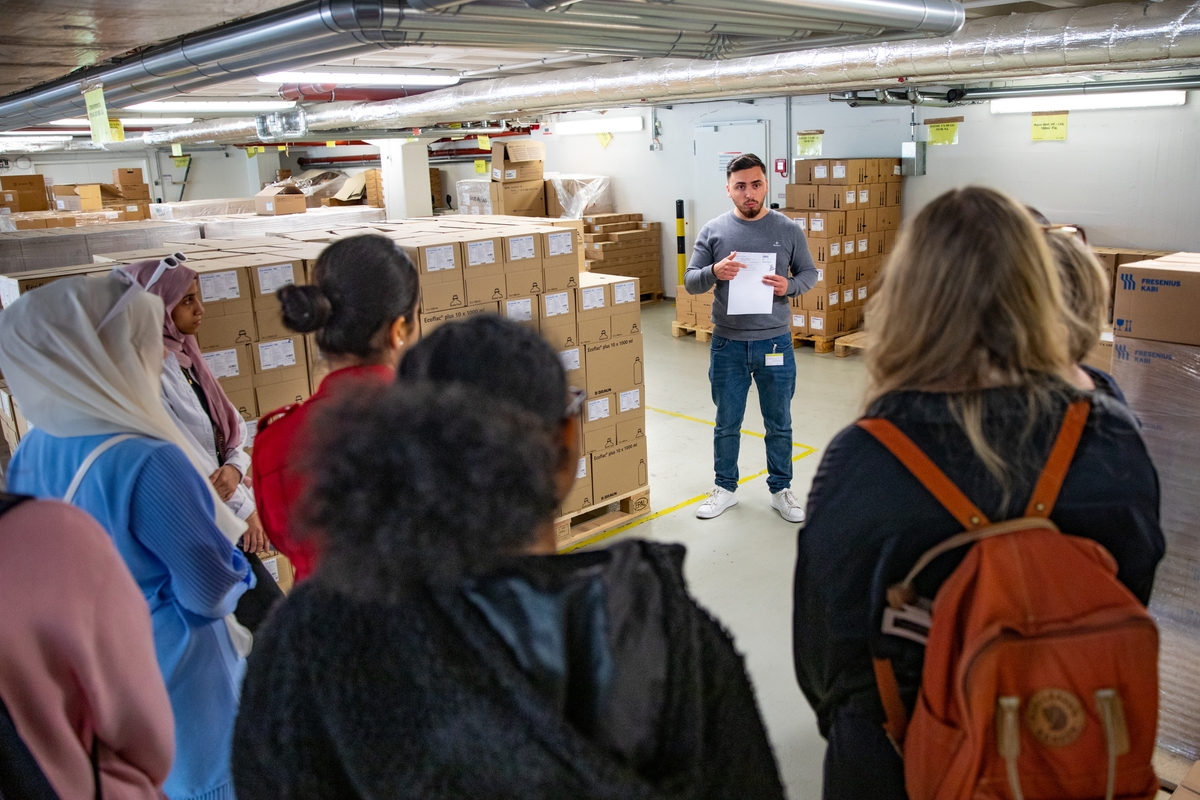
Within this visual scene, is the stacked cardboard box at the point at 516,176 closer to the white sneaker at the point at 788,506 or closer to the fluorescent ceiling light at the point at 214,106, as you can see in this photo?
the fluorescent ceiling light at the point at 214,106

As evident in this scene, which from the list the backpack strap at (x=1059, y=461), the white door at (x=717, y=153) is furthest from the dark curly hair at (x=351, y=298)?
the white door at (x=717, y=153)

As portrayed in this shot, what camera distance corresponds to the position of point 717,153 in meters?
9.65

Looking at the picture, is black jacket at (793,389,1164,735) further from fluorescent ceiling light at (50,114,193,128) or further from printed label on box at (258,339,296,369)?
fluorescent ceiling light at (50,114,193,128)

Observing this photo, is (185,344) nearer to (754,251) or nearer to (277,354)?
(277,354)

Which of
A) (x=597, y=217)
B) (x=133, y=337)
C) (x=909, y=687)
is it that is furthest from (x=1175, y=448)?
(x=597, y=217)

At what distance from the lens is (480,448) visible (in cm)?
74

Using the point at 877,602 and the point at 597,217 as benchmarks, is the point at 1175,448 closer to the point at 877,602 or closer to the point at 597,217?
the point at 877,602

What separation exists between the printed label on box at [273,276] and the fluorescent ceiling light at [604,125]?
7.80m

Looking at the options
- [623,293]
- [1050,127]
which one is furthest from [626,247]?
[623,293]

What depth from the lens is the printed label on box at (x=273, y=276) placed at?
3131mm

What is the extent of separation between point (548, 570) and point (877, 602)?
0.69m

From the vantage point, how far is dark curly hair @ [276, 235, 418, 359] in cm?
178

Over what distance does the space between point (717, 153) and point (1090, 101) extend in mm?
3982

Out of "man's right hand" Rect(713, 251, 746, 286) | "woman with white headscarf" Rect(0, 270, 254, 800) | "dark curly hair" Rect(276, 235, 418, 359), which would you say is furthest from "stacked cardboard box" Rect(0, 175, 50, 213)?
"dark curly hair" Rect(276, 235, 418, 359)
